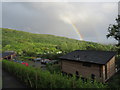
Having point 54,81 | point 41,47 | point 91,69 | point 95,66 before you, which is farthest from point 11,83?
point 41,47

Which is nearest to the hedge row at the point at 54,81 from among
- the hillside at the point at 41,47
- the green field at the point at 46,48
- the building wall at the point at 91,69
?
the green field at the point at 46,48

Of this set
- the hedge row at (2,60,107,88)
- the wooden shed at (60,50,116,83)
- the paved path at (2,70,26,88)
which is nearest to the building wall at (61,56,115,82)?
the wooden shed at (60,50,116,83)

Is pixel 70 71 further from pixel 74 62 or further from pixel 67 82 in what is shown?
pixel 67 82

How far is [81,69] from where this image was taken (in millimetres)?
17000

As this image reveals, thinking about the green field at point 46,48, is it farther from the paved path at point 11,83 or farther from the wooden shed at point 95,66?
the paved path at point 11,83

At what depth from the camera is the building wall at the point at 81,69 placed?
14820 mm

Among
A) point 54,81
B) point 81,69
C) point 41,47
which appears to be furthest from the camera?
point 41,47

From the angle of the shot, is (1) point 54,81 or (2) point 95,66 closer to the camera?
(1) point 54,81

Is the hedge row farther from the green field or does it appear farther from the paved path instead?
the green field

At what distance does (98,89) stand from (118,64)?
1733 cm

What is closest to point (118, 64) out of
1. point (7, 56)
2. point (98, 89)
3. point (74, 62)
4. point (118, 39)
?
point (118, 39)

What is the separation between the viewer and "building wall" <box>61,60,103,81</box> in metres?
14.8

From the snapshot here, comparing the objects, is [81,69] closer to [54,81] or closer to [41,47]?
[54,81]

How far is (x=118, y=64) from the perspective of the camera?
20547mm
